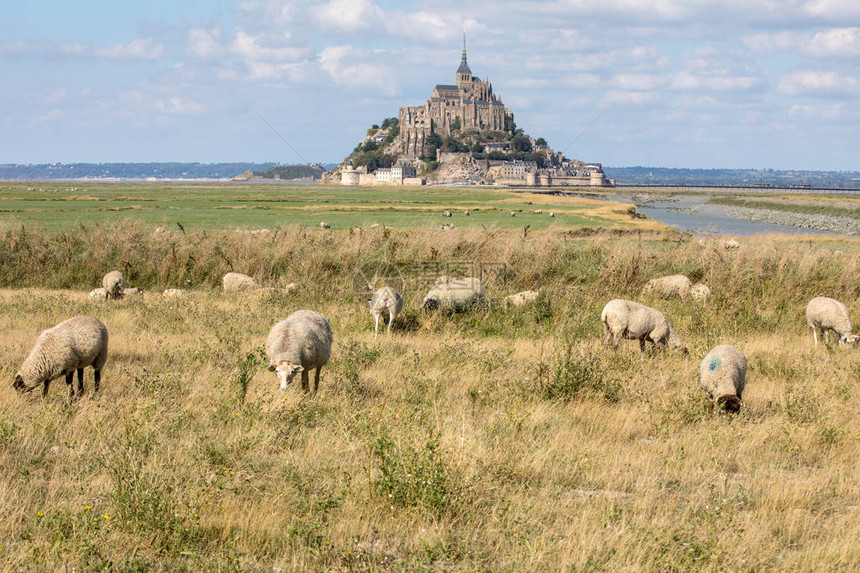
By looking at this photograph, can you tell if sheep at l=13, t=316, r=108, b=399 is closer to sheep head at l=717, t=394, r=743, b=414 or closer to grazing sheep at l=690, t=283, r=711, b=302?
sheep head at l=717, t=394, r=743, b=414

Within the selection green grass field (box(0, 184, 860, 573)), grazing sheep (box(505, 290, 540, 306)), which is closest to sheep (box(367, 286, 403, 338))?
green grass field (box(0, 184, 860, 573))

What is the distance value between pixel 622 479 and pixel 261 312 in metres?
9.80

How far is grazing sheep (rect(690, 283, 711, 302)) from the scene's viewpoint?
16406mm

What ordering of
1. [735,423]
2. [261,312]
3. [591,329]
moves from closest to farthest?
1. [735,423]
2. [591,329]
3. [261,312]

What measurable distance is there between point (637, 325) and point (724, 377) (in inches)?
120

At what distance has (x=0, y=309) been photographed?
14508 mm

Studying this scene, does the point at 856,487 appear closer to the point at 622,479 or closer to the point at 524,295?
the point at 622,479

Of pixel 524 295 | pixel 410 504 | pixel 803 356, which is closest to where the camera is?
pixel 410 504

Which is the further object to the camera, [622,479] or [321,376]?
[321,376]

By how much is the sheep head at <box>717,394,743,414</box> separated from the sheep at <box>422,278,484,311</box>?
6.92 m

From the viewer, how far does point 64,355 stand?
849cm

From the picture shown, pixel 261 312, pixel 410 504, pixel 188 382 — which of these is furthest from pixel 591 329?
pixel 410 504

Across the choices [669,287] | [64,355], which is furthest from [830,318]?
[64,355]

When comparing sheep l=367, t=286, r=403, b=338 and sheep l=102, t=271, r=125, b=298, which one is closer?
sheep l=367, t=286, r=403, b=338
